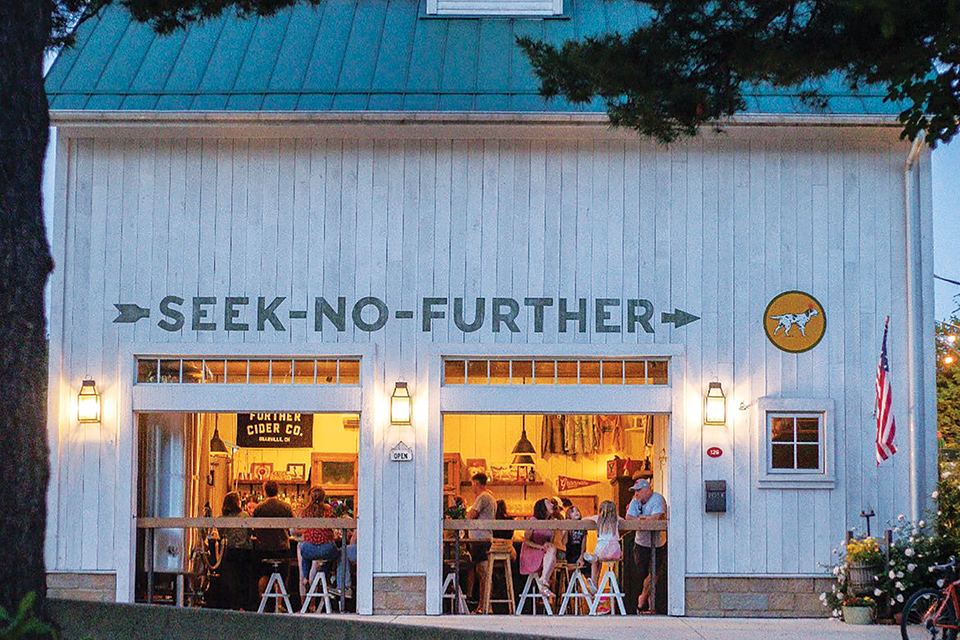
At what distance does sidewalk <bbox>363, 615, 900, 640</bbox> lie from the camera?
44.0 ft

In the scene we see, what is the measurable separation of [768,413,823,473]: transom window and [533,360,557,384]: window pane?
2.33 metres

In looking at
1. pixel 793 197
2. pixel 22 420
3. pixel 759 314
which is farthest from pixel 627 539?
pixel 22 420

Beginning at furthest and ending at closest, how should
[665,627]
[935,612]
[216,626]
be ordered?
[665,627]
[935,612]
[216,626]

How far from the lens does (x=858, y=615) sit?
14.2 metres

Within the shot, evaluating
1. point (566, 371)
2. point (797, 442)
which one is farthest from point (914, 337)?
point (566, 371)

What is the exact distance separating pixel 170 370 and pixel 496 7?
18.7 ft

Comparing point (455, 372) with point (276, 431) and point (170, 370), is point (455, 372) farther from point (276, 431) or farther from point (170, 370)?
point (276, 431)

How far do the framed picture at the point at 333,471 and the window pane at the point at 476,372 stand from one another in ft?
12.8

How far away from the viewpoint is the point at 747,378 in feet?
49.1

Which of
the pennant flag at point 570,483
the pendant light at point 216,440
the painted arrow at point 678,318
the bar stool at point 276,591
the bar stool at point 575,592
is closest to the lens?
the painted arrow at point 678,318

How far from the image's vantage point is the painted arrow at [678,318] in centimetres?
1499

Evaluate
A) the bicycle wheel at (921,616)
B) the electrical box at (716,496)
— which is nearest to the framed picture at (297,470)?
the electrical box at (716,496)

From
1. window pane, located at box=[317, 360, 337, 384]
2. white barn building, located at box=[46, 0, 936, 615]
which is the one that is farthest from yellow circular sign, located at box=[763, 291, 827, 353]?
window pane, located at box=[317, 360, 337, 384]

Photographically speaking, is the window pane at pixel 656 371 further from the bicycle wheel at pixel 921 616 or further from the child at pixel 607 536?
the bicycle wheel at pixel 921 616
